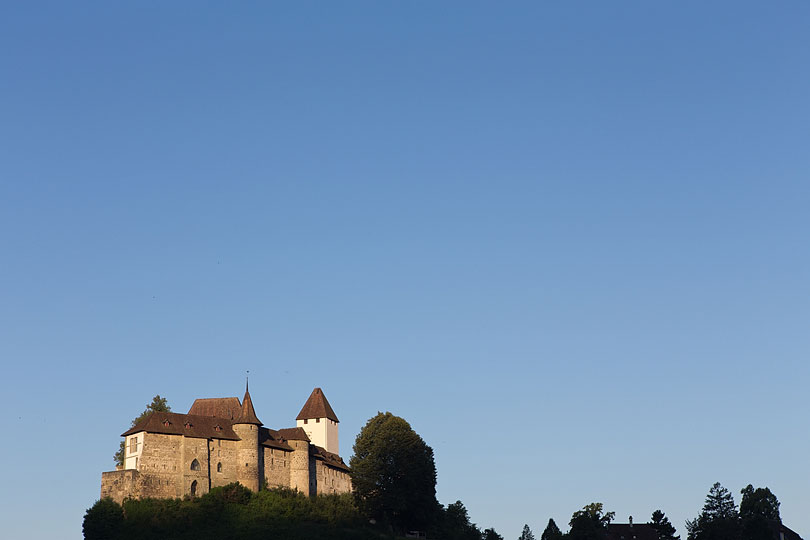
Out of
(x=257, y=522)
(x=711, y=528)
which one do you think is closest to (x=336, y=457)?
(x=257, y=522)

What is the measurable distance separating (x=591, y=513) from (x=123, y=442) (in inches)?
1938

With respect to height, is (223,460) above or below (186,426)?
below

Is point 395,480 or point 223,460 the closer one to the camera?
point 223,460

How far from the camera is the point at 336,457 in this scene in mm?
120312

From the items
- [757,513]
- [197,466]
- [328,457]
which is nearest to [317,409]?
[328,457]

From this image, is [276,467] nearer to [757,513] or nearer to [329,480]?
[329,480]

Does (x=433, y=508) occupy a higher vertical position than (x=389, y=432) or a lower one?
lower

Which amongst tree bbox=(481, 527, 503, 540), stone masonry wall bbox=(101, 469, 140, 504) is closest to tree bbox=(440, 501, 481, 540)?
tree bbox=(481, 527, 503, 540)

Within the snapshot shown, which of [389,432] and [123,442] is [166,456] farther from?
[389,432]

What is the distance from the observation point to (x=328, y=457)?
11531cm

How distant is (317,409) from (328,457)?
406 inches

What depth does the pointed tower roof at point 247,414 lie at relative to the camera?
→ 3989 inches

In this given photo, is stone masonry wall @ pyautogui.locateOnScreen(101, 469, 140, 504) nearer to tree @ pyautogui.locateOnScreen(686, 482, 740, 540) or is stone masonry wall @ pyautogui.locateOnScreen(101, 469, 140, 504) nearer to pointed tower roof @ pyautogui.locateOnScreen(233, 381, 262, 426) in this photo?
pointed tower roof @ pyautogui.locateOnScreen(233, 381, 262, 426)

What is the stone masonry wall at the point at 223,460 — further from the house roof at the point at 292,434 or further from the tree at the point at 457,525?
the tree at the point at 457,525
